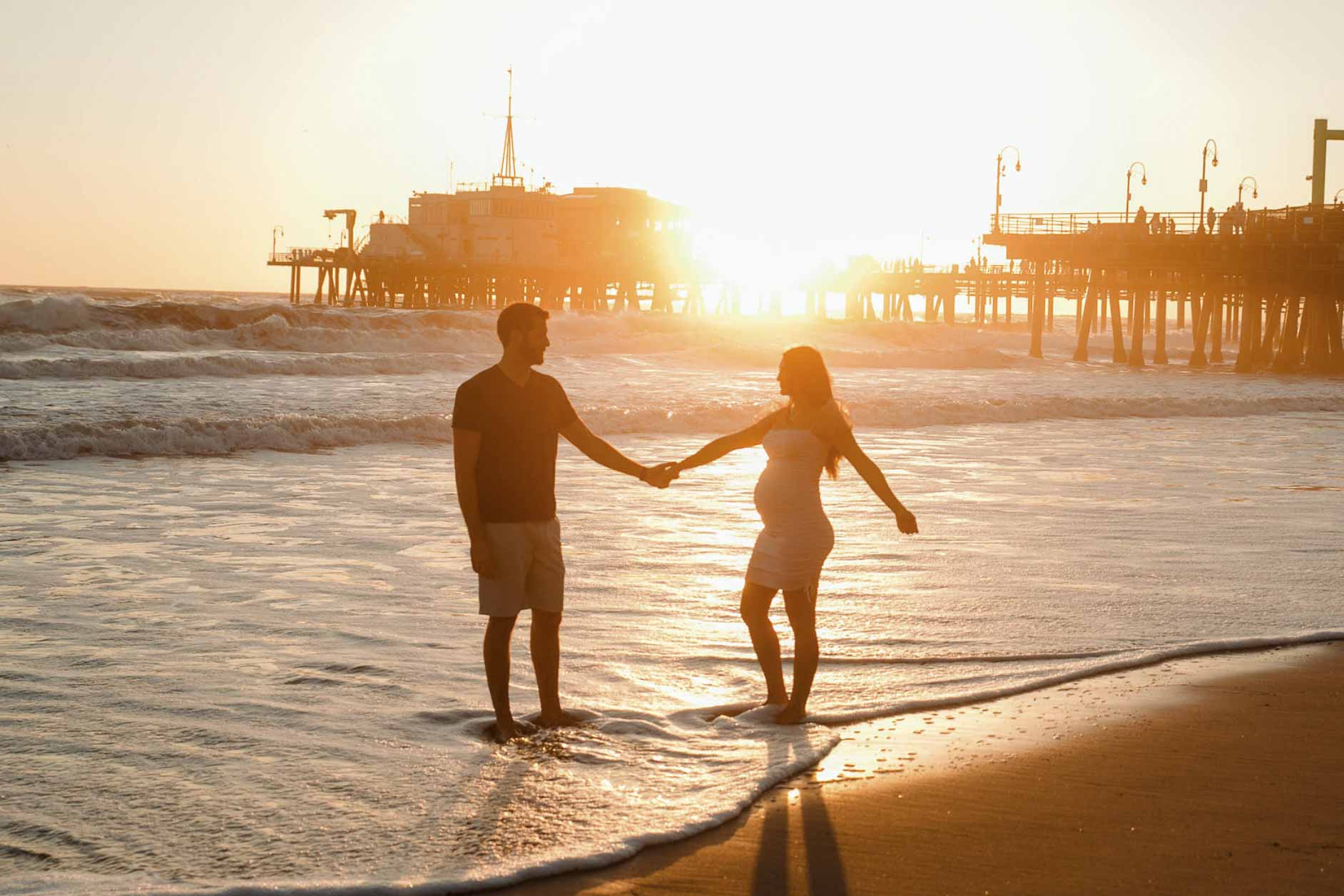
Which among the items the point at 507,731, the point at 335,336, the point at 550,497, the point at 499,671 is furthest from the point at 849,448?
the point at 335,336

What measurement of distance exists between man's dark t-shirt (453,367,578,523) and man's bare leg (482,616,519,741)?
1.34 feet

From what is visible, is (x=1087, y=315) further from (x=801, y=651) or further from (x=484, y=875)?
(x=484, y=875)

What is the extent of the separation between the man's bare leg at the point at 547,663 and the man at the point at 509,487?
1 centimetres

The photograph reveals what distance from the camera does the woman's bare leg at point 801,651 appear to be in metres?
5.59

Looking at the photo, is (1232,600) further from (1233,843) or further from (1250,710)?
(1233,843)

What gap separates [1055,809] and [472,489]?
2.28 m

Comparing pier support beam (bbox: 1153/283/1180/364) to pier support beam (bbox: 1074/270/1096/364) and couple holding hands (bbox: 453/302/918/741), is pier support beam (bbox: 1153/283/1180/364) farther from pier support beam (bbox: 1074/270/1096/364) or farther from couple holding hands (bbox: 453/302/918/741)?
couple holding hands (bbox: 453/302/918/741)


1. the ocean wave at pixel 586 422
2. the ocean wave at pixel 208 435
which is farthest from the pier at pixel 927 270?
the ocean wave at pixel 208 435

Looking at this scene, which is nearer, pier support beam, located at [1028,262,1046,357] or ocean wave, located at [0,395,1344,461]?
ocean wave, located at [0,395,1344,461]

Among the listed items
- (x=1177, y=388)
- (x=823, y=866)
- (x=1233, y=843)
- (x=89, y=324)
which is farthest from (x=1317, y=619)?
(x=89, y=324)

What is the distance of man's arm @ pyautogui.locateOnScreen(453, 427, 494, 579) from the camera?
17.3 feet

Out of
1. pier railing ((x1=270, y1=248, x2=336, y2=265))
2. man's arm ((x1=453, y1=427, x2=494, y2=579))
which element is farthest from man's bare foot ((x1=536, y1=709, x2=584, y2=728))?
pier railing ((x1=270, y1=248, x2=336, y2=265))

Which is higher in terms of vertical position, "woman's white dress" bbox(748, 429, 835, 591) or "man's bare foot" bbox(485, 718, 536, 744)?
"woman's white dress" bbox(748, 429, 835, 591)

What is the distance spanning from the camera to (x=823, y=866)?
405 centimetres
